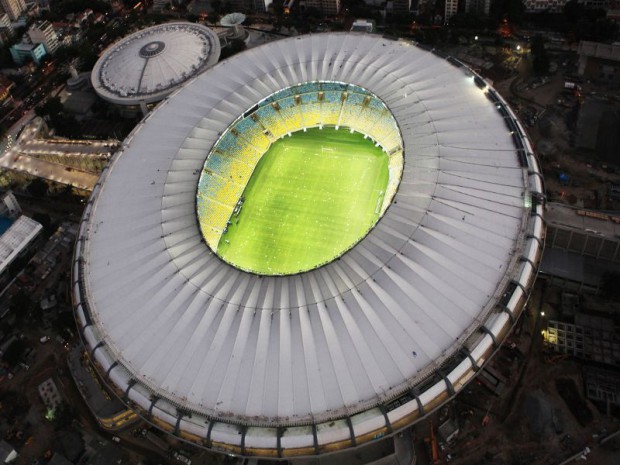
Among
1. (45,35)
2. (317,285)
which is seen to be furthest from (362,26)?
(45,35)

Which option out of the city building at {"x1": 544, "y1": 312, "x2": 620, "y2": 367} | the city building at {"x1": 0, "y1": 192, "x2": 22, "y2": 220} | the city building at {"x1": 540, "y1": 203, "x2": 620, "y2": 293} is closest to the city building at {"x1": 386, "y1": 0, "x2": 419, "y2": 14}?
the city building at {"x1": 540, "y1": 203, "x2": 620, "y2": 293}

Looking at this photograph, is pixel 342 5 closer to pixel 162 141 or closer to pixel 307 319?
pixel 162 141

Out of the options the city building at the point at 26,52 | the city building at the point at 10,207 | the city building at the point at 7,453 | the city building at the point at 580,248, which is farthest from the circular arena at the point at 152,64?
the city building at the point at 580,248

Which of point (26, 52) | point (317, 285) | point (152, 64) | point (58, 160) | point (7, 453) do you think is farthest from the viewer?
point (26, 52)

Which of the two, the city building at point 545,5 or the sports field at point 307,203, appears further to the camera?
the city building at point 545,5

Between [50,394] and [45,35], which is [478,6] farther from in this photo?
[50,394]

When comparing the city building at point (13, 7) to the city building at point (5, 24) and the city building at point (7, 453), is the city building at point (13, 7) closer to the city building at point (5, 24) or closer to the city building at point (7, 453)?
the city building at point (5, 24)
